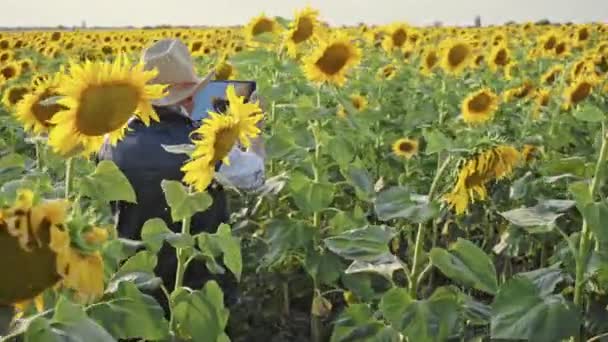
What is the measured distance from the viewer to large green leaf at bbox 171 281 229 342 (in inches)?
92.0

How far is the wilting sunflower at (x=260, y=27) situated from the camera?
538 centimetres

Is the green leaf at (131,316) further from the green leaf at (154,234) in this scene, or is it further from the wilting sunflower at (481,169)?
the wilting sunflower at (481,169)

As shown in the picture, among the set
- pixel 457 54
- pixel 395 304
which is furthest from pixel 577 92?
pixel 395 304

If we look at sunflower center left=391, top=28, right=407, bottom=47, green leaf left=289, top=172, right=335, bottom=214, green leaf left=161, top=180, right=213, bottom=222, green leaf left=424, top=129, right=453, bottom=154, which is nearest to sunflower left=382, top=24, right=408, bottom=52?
sunflower center left=391, top=28, right=407, bottom=47

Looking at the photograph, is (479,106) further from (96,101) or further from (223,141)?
(96,101)

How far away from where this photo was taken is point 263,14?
17.9ft

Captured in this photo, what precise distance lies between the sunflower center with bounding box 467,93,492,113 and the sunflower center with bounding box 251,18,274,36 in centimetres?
112

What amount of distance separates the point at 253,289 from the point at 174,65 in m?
1.61

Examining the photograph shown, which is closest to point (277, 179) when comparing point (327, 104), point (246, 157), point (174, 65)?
point (246, 157)

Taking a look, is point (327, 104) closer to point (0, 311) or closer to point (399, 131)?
point (399, 131)

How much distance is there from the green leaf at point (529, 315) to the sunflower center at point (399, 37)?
5.42 m

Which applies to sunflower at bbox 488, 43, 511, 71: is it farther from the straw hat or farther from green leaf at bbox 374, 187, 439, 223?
green leaf at bbox 374, 187, 439, 223

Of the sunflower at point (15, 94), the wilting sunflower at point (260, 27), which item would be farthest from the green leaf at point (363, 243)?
the sunflower at point (15, 94)

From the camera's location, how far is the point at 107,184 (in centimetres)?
233
